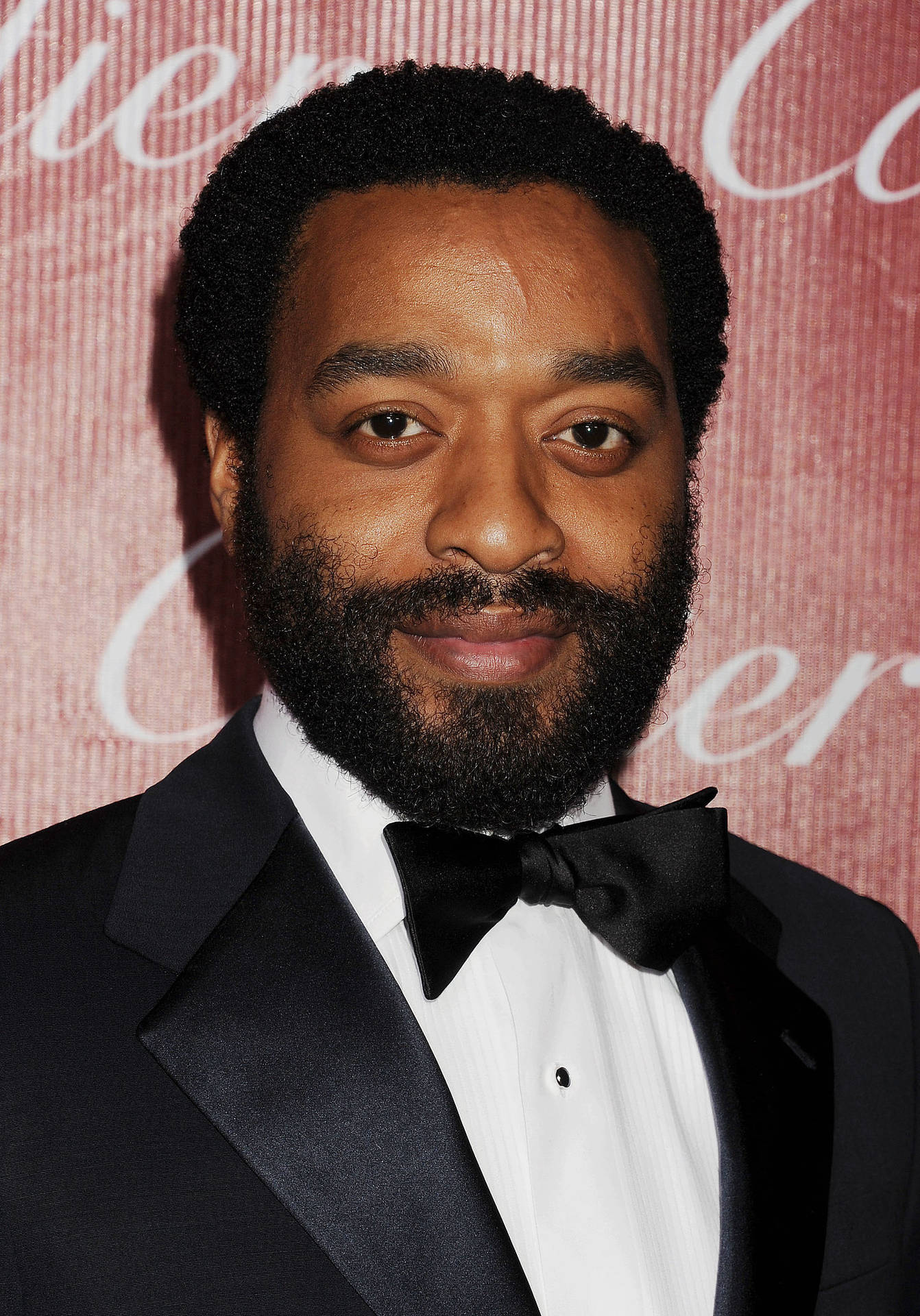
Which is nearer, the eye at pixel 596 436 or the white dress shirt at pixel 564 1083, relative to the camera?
the white dress shirt at pixel 564 1083

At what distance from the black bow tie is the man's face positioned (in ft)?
0.14

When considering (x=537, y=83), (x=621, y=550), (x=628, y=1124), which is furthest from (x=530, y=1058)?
(x=537, y=83)

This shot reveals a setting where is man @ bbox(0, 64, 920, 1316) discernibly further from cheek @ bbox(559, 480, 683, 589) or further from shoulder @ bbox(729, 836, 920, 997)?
shoulder @ bbox(729, 836, 920, 997)

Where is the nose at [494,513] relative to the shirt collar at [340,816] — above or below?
above

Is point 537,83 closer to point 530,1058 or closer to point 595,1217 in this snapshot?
point 530,1058

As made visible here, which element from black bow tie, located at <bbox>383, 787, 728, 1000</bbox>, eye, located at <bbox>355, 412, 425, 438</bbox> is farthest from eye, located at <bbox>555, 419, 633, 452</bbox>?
black bow tie, located at <bbox>383, 787, 728, 1000</bbox>

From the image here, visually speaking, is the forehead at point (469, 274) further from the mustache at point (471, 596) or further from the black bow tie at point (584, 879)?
the black bow tie at point (584, 879)

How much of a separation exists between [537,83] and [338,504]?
50 centimetres

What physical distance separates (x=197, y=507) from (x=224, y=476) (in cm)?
30

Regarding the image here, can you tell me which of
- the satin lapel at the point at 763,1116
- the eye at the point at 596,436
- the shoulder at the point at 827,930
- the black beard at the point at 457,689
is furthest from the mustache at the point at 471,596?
the shoulder at the point at 827,930

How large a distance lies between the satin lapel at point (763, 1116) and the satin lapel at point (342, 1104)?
0.25 m

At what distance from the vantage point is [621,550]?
103 centimetres

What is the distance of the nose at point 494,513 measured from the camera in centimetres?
94

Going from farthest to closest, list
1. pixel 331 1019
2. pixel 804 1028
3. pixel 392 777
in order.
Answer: pixel 804 1028 → pixel 392 777 → pixel 331 1019
